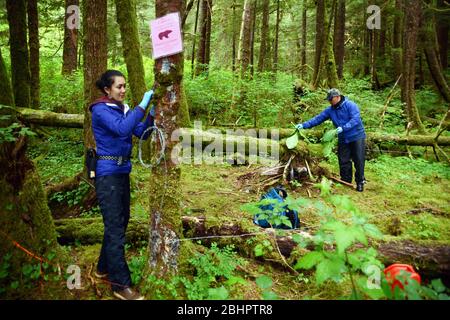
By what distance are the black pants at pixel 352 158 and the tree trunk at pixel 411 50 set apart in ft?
15.4

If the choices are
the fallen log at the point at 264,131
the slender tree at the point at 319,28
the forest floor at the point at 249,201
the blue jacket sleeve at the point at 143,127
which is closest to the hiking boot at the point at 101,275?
the forest floor at the point at 249,201

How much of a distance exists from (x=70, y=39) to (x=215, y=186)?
35.9 feet

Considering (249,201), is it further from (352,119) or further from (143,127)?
(143,127)

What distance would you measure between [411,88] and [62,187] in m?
11.0

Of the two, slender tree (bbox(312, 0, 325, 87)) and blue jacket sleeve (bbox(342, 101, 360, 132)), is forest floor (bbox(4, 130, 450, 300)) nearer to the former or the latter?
blue jacket sleeve (bbox(342, 101, 360, 132))

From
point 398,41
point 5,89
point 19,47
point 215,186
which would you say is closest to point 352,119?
point 215,186

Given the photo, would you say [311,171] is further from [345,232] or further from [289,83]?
[289,83]

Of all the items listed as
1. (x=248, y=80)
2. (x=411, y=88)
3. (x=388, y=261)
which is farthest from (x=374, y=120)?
(x=388, y=261)

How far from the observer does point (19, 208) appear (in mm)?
3994

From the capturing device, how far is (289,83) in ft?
45.8

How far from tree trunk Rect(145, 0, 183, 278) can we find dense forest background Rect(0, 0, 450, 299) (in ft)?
0.07

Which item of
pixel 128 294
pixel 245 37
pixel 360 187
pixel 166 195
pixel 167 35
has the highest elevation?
pixel 245 37

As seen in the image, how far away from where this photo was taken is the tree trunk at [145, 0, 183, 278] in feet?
11.9

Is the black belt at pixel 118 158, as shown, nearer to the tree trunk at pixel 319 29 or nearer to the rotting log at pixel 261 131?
the rotting log at pixel 261 131
